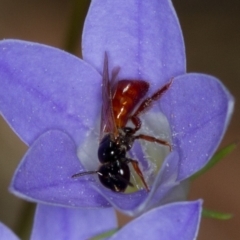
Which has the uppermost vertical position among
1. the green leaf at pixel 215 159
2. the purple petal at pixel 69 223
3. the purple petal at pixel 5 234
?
the purple petal at pixel 5 234

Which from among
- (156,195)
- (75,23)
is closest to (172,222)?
(156,195)

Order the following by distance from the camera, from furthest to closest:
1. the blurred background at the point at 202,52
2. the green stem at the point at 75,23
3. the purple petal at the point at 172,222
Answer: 1. the blurred background at the point at 202,52
2. the green stem at the point at 75,23
3. the purple petal at the point at 172,222

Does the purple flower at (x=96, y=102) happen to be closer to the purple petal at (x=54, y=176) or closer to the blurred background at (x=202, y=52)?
the purple petal at (x=54, y=176)

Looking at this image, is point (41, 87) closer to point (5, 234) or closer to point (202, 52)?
point (5, 234)

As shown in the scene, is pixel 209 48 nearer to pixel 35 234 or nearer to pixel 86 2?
pixel 86 2

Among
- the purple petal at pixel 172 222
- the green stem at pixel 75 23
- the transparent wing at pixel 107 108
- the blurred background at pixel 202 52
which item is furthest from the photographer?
the blurred background at pixel 202 52

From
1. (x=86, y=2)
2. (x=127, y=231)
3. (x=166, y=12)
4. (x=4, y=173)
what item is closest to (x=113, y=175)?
(x=127, y=231)

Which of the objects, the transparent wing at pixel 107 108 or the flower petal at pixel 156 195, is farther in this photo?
the transparent wing at pixel 107 108

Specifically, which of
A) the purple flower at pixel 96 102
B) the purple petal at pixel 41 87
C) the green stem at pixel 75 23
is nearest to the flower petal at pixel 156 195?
the purple flower at pixel 96 102

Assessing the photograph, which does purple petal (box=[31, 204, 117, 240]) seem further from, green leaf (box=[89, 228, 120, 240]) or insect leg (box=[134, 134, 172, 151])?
insect leg (box=[134, 134, 172, 151])
